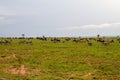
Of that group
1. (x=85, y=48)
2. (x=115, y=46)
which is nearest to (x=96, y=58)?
(x=85, y=48)

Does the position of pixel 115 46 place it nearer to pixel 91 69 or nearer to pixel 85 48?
pixel 85 48

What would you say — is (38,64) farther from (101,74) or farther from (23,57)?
(101,74)

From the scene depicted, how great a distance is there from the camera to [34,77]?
96.3ft

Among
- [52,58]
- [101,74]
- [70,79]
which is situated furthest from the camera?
[52,58]

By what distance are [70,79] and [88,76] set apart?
221 cm

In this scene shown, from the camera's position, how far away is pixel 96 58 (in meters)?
37.9

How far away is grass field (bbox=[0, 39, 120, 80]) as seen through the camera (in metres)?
30.3

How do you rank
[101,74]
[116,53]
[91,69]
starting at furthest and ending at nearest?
[116,53]
[91,69]
[101,74]

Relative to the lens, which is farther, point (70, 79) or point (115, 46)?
point (115, 46)

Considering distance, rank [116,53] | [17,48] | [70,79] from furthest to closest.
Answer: [17,48] < [116,53] < [70,79]

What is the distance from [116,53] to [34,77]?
1537 cm

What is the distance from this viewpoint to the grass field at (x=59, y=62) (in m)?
30.3

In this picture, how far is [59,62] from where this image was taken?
35.5 meters

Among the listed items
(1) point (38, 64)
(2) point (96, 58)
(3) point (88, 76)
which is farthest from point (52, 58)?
(3) point (88, 76)
